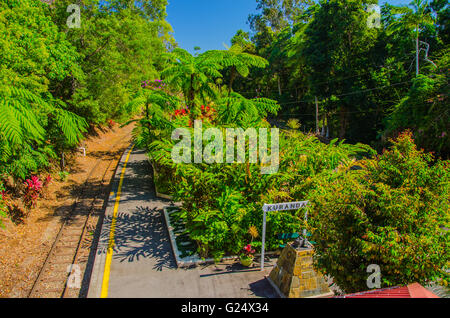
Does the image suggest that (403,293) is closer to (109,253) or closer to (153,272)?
(153,272)

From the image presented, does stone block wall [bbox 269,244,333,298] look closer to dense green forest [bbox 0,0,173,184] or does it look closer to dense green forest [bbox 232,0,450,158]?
dense green forest [bbox 0,0,173,184]

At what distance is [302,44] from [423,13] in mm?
11733

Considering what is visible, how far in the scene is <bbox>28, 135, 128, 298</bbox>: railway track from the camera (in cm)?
882

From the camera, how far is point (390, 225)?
228 inches

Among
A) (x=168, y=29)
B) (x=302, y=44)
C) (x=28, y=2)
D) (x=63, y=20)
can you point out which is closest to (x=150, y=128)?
(x=28, y=2)

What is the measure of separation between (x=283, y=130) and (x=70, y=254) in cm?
970

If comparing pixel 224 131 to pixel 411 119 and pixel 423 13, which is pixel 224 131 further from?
pixel 423 13

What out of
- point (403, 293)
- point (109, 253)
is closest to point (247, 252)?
point (109, 253)

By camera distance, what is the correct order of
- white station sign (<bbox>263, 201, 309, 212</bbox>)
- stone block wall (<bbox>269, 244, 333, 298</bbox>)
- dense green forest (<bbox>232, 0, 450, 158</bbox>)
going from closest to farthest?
stone block wall (<bbox>269, 244, 333, 298</bbox>), white station sign (<bbox>263, 201, 309, 212</bbox>), dense green forest (<bbox>232, 0, 450, 158</bbox>)

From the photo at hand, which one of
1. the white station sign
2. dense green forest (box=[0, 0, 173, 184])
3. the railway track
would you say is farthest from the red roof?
dense green forest (box=[0, 0, 173, 184])

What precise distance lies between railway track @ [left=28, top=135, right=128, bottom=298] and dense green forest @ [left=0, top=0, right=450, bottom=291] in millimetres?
2351

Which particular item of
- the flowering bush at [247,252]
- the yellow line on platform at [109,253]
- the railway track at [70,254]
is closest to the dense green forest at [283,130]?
the flowering bush at [247,252]

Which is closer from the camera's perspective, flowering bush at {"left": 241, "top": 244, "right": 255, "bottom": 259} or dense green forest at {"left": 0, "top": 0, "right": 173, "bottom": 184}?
A: flowering bush at {"left": 241, "top": 244, "right": 255, "bottom": 259}
